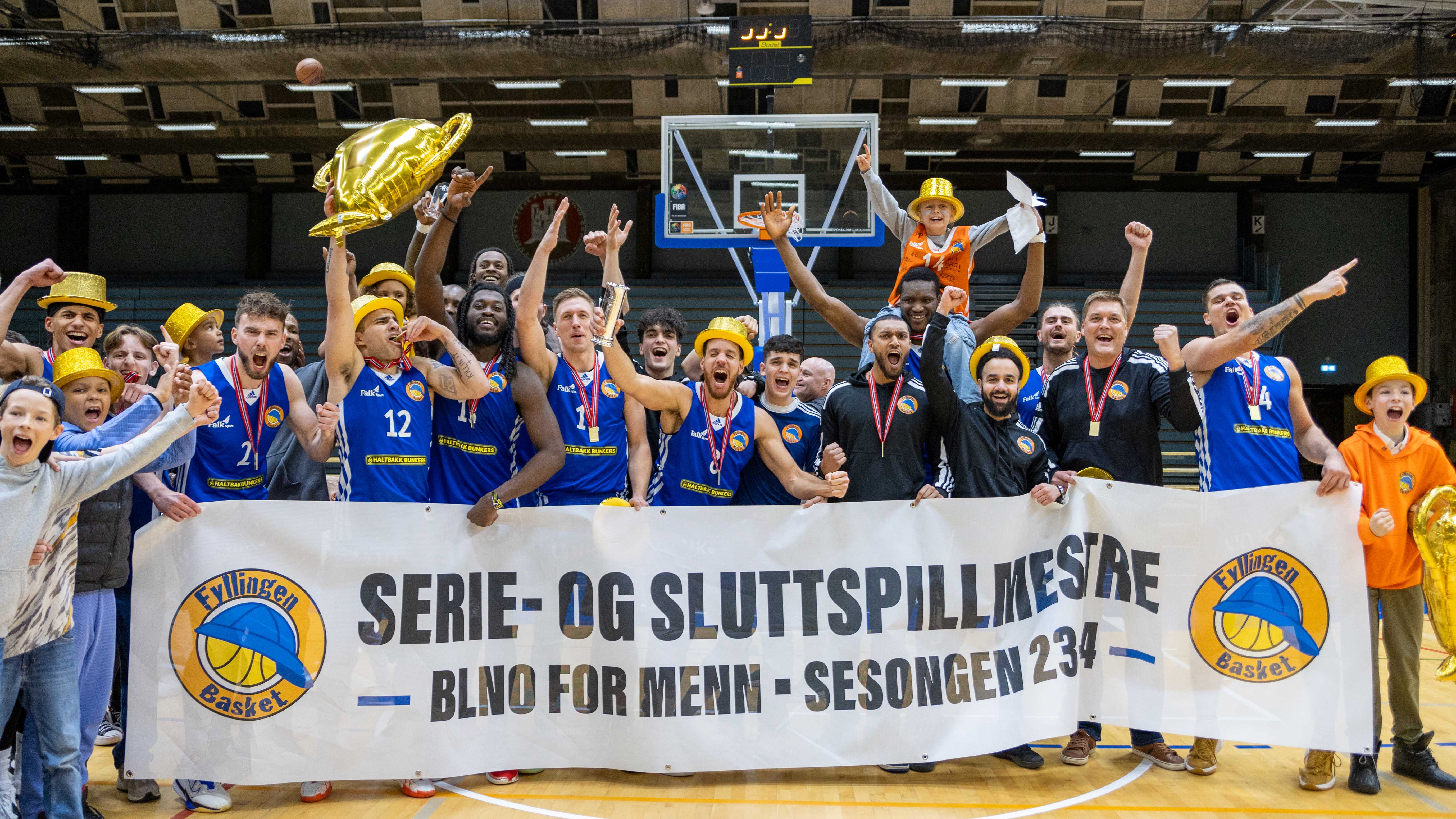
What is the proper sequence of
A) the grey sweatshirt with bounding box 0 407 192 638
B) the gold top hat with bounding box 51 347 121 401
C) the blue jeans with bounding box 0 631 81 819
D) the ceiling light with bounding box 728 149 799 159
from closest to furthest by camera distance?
the grey sweatshirt with bounding box 0 407 192 638
the blue jeans with bounding box 0 631 81 819
the gold top hat with bounding box 51 347 121 401
the ceiling light with bounding box 728 149 799 159

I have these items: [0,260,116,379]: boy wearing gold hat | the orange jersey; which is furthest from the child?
[0,260,116,379]: boy wearing gold hat

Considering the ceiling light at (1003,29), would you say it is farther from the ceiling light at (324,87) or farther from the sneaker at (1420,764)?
the sneaker at (1420,764)

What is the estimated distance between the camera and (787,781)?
451 centimetres

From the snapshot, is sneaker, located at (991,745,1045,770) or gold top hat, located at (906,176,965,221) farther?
gold top hat, located at (906,176,965,221)

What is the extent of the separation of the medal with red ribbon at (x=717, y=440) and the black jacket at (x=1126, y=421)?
71.1 inches

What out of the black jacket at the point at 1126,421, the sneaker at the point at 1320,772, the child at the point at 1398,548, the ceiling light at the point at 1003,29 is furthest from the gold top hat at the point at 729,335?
the ceiling light at the point at 1003,29

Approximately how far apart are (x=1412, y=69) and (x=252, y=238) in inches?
955

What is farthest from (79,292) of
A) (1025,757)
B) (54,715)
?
(1025,757)

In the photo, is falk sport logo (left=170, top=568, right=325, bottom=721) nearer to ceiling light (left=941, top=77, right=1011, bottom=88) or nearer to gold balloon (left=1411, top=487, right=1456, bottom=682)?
gold balloon (left=1411, top=487, right=1456, bottom=682)

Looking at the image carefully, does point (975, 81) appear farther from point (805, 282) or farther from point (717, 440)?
point (717, 440)

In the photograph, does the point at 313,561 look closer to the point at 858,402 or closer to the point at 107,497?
the point at 107,497

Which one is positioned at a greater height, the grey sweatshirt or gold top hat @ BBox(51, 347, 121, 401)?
gold top hat @ BBox(51, 347, 121, 401)

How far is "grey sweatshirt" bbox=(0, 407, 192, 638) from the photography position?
338cm

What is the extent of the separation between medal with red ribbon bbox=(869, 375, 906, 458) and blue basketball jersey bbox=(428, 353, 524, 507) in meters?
1.82
